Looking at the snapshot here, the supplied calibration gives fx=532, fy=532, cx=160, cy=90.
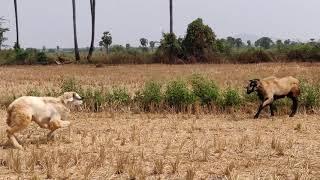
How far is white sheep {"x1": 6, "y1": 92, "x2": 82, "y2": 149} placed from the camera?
9.92 meters

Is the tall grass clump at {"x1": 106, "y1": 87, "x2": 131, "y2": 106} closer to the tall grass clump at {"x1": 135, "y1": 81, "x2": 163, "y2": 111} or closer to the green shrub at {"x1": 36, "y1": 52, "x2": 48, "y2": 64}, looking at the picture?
the tall grass clump at {"x1": 135, "y1": 81, "x2": 163, "y2": 111}

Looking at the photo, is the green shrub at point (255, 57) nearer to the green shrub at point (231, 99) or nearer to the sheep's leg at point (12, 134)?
the green shrub at point (231, 99)

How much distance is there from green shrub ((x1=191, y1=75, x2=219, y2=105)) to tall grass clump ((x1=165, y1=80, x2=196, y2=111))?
0.78 feet

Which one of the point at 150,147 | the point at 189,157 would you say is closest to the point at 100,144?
the point at 150,147

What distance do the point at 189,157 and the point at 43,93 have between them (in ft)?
28.0

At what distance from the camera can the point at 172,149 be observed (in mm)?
9727

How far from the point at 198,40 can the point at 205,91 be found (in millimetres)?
25516

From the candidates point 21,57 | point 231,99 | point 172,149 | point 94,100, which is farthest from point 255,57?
point 172,149

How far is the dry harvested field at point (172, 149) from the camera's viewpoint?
317 inches

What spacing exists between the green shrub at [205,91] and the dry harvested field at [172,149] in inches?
34.0

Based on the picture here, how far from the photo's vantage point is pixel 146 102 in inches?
582

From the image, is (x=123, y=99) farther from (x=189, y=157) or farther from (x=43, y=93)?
(x=189, y=157)

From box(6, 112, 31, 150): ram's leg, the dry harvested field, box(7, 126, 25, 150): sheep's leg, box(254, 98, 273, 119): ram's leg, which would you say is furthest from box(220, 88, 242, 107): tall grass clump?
box(7, 126, 25, 150): sheep's leg

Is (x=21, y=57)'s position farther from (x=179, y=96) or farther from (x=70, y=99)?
(x=70, y=99)
